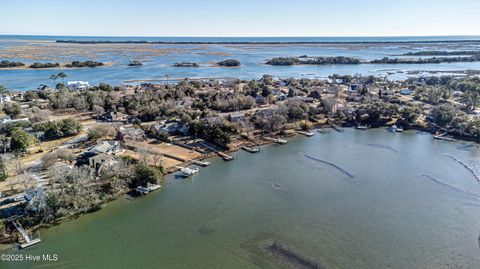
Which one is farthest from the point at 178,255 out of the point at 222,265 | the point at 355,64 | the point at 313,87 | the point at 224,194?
the point at 355,64

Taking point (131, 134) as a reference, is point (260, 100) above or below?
above

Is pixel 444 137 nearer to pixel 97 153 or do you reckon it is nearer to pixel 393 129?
pixel 393 129

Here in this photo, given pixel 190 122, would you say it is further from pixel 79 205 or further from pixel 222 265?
pixel 222 265

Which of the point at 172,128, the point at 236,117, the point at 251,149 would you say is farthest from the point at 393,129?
the point at 172,128

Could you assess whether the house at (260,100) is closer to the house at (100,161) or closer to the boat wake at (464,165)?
the boat wake at (464,165)

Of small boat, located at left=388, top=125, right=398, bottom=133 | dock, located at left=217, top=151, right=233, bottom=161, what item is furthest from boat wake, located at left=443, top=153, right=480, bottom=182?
dock, located at left=217, top=151, right=233, bottom=161

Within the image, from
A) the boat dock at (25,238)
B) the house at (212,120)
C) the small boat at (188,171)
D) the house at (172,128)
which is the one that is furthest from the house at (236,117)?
the boat dock at (25,238)
